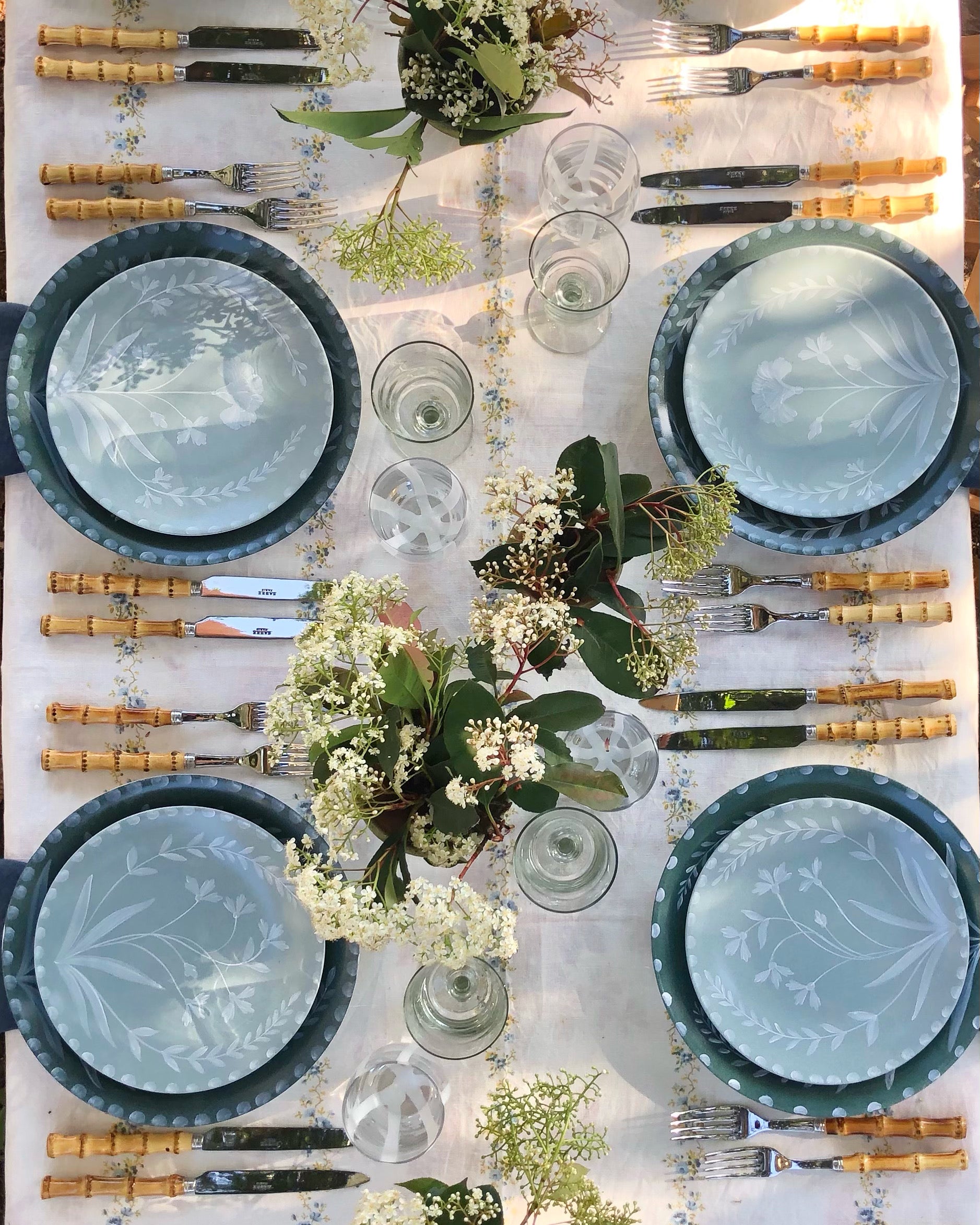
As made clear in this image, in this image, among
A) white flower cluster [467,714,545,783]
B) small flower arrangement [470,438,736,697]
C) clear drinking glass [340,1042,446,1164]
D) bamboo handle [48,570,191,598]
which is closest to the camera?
white flower cluster [467,714,545,783]

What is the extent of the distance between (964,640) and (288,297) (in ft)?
3.50

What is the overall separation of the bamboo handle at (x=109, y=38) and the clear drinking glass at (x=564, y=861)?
119cm

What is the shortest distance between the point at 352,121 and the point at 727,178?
0.65m

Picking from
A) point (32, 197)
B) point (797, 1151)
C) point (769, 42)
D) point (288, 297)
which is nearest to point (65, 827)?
point (288, 297)

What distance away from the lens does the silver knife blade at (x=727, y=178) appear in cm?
145

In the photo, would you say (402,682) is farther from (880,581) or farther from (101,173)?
(101,173)

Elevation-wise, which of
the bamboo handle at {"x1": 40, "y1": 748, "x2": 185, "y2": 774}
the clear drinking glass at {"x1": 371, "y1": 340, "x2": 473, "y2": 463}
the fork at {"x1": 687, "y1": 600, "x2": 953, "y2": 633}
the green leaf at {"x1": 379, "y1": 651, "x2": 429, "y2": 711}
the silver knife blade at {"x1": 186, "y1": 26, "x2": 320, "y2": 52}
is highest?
the silver knife blade at {"x1": 186, "y1": 26, "x2": 320, "y2": 52}

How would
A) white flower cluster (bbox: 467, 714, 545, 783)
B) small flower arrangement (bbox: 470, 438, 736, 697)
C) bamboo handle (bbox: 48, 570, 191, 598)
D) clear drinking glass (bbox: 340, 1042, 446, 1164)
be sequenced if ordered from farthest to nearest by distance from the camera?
bamboo handle (bbox: 48, 570, 191, 598), clear drinking glass (bbox: 340, 1042, 446, 1164), small flower arrangement (bbox: 470, 438, 736, 697), white flower cluster (bbox: 467, 714, 545, 783)

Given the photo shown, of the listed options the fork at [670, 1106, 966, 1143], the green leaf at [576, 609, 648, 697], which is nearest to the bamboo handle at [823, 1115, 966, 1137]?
the fork at [670, 1106, 966, 1143]

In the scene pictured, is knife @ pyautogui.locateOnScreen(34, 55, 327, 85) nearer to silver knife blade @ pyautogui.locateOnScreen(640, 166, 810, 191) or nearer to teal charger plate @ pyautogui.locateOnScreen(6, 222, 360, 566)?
teal charger plate @ pyautogui.locateOnScreen(6, 222, 360, 566)

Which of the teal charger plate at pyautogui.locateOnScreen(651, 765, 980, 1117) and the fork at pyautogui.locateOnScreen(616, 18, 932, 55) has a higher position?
the fork at pyautogui.locateOnScreen(616, 18, 932, 55)

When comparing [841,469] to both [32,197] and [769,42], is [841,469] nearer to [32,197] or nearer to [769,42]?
[769,42]

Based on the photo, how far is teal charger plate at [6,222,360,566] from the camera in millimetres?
1360

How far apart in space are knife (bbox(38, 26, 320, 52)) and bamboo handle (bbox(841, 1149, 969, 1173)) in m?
1.71
